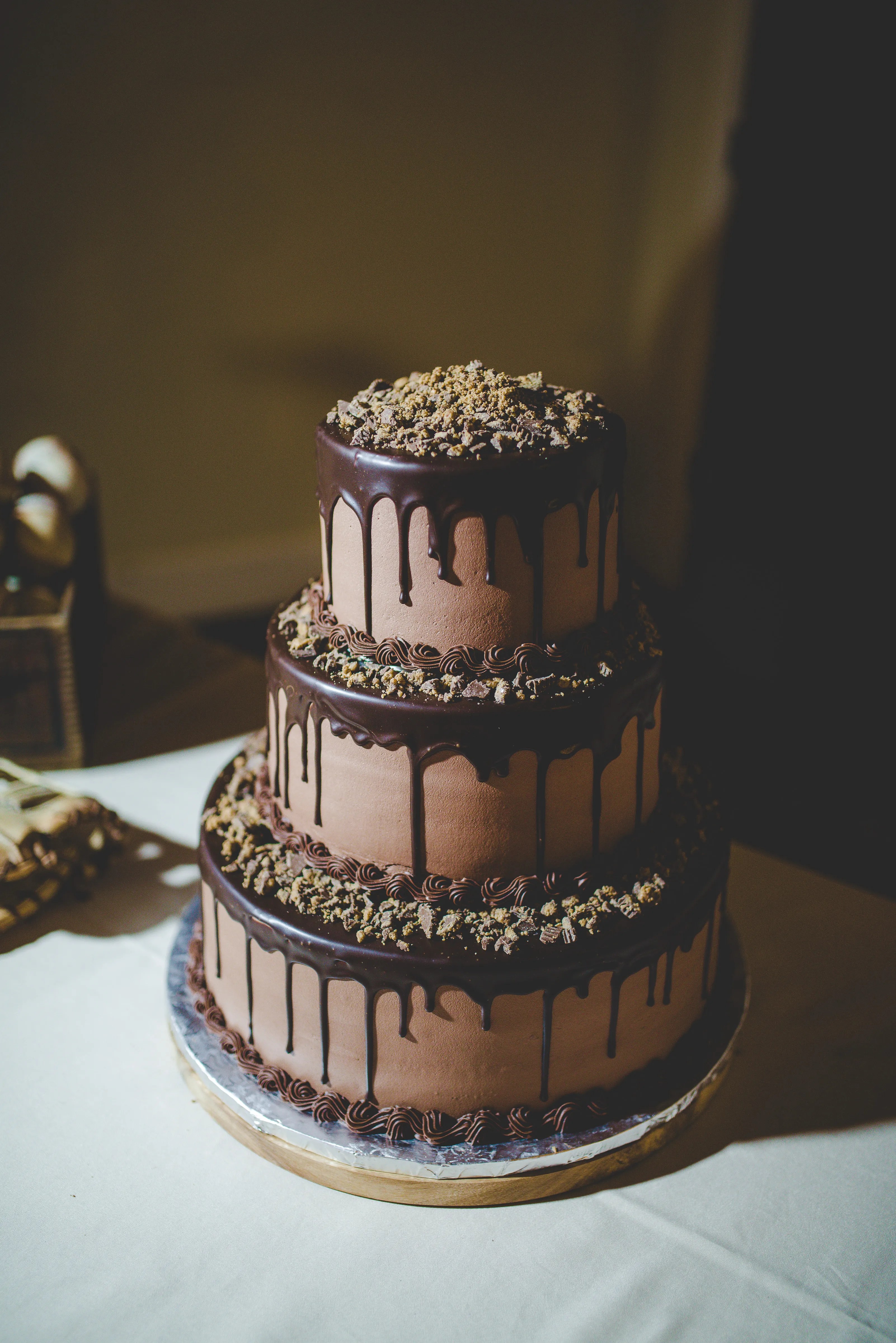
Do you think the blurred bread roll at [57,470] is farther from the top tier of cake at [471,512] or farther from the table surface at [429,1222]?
the top tier of cake at [471,512]

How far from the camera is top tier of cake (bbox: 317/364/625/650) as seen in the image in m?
1.65

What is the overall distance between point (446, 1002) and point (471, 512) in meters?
0.77

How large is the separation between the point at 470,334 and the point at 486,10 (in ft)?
4.41

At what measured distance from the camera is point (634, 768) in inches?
73.7

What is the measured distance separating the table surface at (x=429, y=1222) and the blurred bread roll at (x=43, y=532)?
3.98 ft

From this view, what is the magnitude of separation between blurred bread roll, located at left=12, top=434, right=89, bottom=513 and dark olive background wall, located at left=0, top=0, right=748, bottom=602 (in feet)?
4.22

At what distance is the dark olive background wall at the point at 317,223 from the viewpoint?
13.7ft

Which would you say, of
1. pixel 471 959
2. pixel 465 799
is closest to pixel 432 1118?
pixel 471 959

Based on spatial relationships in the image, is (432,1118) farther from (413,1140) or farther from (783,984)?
(783,984)

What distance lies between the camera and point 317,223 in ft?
15.3

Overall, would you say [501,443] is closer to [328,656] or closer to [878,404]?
[328,656]

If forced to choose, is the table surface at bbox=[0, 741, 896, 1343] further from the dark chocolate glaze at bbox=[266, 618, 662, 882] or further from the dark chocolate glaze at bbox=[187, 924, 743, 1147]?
the dark chocolate glaze at bbox=[266, 618, 662, 882]

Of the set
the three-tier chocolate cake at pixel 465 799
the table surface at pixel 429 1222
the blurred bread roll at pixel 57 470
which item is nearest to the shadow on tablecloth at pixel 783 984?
the table surface at pixel 429 1222

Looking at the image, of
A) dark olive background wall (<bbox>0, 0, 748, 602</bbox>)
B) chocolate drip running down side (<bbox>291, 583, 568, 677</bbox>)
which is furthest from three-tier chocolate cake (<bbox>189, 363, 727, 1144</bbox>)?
dark olive background wall (<bbox>0, 0, 748, 602</bbox>)
